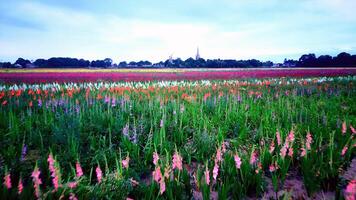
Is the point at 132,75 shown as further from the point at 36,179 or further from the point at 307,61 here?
the point at 307,61

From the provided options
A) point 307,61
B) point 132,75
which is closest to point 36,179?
point 132,75

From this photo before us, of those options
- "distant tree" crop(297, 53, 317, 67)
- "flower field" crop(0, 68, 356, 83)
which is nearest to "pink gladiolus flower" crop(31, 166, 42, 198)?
"flower field" crop(0, 68, 356, 83)

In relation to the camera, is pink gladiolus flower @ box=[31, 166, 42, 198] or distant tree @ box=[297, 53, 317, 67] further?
distant tree @ box=[297, 53, 317, 67]

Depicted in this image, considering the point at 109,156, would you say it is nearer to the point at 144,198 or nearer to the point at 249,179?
the point at 144,198

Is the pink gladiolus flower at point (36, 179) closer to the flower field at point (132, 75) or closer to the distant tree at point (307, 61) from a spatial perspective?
the flower field at point (132, 75)

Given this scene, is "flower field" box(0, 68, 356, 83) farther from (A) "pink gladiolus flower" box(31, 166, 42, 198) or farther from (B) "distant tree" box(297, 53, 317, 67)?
(B) "distant tree" box(297, 53, 317, 67)

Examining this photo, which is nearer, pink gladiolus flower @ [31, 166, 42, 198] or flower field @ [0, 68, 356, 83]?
pink gladiolus flower @ [31, 166, 42, 198]

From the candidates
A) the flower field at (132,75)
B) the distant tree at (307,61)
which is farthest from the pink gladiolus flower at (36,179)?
the distant tree at (307,61)

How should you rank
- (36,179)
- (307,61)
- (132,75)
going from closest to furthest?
(36,179)
(132,75)
(307,61)

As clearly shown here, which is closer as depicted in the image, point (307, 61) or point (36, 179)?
point (36, 179)

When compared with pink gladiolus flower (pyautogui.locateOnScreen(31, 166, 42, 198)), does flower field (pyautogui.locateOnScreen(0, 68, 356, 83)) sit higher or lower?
higher

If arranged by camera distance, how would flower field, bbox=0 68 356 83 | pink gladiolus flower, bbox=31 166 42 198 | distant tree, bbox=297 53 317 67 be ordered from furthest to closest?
distant tree, bbox=297 53 317 67 → flower field, bbox=0 68 356 83 → pink gladiolus flower, bbox=31 166 42 198

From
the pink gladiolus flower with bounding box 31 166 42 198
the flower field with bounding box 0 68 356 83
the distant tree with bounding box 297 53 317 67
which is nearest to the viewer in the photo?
the pink gladiolus flower with bounding box 31 166 42 198

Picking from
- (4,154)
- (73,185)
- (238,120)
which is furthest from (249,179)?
(4,154)
